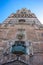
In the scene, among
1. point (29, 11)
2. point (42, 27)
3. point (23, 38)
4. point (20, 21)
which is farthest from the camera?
point (29, 11)

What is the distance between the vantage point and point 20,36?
547 inches

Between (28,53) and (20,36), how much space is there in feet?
7.09

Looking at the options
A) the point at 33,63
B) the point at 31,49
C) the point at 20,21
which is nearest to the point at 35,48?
the point at 31,49

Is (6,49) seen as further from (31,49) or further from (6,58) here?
(31,49)

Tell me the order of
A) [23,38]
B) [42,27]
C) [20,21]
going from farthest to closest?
[20,21], [42,27], [23,38]

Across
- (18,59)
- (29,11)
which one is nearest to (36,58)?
(18,59)

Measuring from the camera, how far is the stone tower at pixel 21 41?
1166 cm

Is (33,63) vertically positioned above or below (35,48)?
below

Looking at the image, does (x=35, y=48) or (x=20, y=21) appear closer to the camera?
(x=35, y=48)

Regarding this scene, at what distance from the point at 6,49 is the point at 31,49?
1.90 meters

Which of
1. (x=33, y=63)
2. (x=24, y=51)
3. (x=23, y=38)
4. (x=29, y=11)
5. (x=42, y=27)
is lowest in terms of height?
(x=33, y=63)

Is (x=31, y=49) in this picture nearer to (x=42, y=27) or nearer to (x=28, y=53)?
(x=28, y=53)

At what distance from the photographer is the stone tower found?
11.7 m

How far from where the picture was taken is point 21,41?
13477 millimetres
